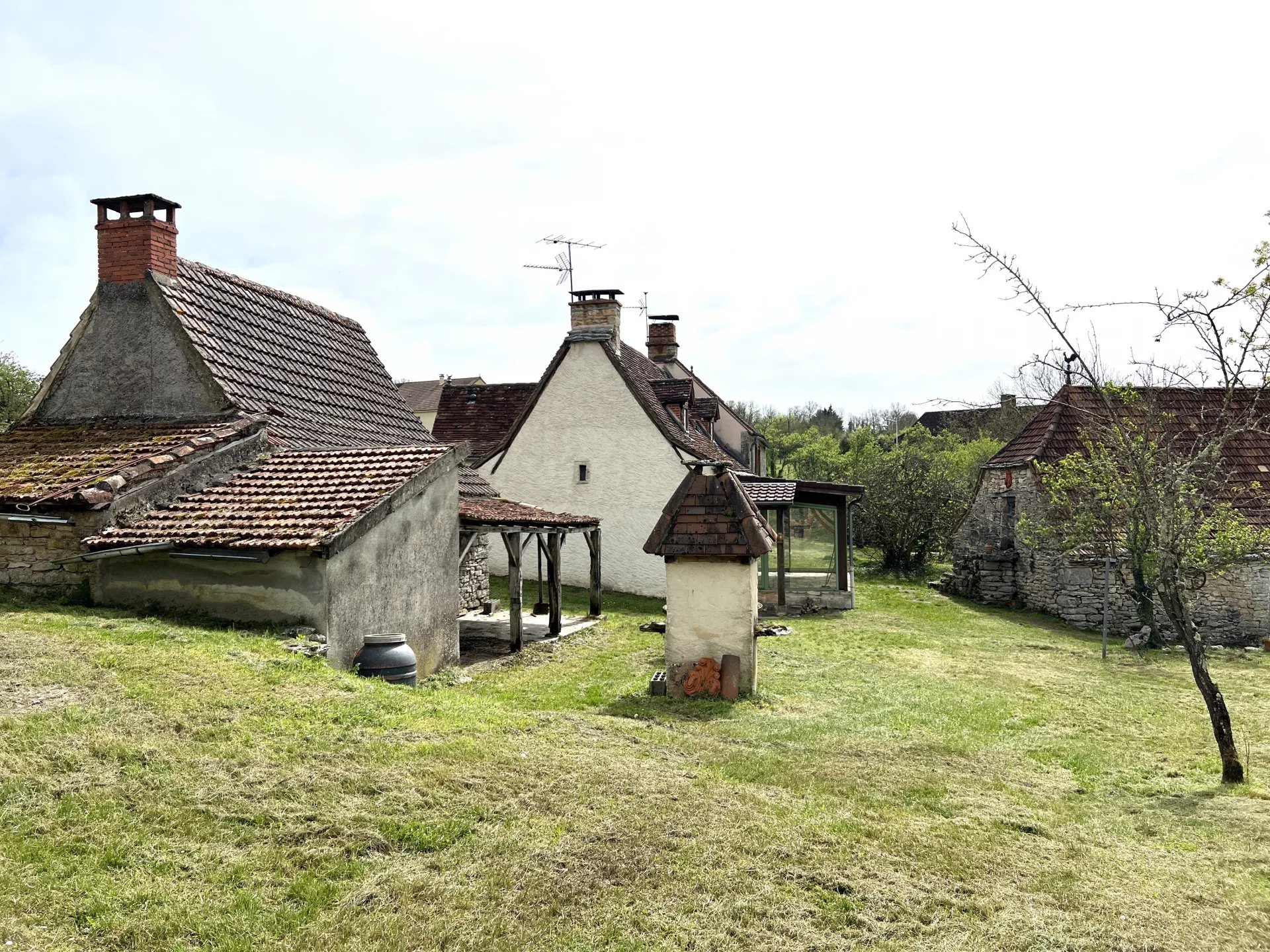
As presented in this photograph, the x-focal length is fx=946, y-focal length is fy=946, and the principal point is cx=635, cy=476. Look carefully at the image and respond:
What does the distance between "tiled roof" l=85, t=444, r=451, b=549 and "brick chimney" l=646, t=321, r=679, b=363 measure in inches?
839

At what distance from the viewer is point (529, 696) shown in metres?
11.7

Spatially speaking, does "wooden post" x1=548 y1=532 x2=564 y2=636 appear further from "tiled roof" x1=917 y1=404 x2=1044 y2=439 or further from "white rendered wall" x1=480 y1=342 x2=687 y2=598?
"tiled roof" x1=917 y1=404 x2=1044 y2=439

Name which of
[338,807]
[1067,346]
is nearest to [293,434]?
[338,807]

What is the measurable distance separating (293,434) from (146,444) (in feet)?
7.13

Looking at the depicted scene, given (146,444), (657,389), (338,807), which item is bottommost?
(338,807)

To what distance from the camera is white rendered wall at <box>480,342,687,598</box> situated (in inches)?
944

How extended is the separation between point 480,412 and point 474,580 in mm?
12956

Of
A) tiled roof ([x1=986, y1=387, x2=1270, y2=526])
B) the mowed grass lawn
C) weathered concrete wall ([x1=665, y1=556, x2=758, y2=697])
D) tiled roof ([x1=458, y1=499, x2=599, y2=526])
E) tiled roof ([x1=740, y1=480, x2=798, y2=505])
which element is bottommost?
the mowed grass lawn

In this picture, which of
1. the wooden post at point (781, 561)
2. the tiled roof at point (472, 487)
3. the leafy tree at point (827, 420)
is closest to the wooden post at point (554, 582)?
the tiled roof at point (472, 487)

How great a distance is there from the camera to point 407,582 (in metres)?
12.2

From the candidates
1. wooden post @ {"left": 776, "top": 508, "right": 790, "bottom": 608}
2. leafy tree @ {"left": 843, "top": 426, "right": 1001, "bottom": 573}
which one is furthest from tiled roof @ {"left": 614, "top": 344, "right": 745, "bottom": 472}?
leafy tree @ {"left": 843, "top": 426, "right": 1001, "bottom": 573}

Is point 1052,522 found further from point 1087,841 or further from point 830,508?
point 1087,841

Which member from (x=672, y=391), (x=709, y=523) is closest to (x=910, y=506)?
(x=672, y=391)

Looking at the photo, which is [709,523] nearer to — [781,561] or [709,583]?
[709,583]
